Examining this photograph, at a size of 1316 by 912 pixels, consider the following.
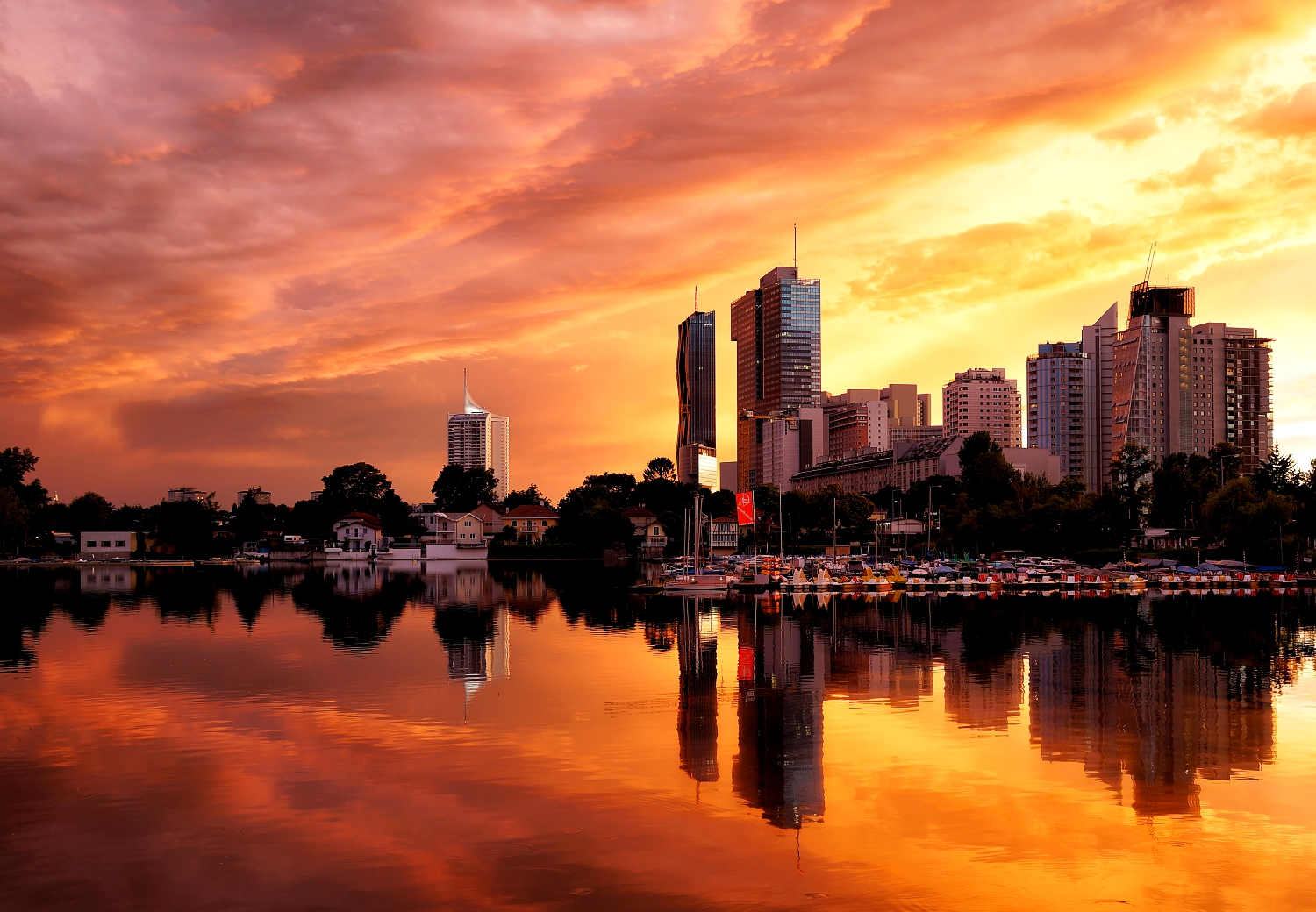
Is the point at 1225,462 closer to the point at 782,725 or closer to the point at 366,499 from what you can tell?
the point at 782,725

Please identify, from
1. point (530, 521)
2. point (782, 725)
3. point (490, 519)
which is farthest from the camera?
point (530, 521)

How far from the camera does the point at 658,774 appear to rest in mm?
22312

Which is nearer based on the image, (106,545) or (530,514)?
(106,545)

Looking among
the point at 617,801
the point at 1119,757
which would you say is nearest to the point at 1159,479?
the point at 1119,757

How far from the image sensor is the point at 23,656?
42344mm

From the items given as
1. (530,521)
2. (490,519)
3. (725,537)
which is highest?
(490,519)

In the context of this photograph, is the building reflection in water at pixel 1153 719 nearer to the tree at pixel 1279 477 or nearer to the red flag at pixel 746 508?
the red flag at pixel 746 508

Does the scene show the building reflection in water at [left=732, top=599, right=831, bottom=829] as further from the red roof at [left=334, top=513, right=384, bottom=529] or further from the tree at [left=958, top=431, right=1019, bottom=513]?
the red roof at [left=334, top=513, right=384, bottom=529]

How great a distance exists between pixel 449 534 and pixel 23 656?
5109 inches

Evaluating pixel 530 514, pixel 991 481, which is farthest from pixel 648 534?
pixel 991 481

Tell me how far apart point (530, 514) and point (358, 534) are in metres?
31.6

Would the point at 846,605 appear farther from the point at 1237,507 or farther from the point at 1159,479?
the point at 1159,479

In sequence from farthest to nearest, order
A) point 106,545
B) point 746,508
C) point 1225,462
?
point 106,545 < point 1225,462 < point 746,508

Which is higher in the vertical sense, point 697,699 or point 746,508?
point 746,508
